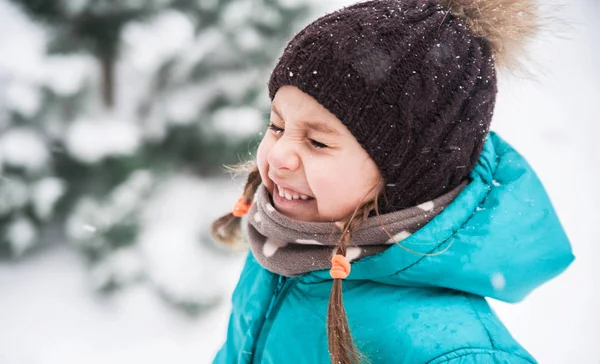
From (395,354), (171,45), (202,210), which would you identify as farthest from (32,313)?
(395,354)

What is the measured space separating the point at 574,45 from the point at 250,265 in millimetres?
4006

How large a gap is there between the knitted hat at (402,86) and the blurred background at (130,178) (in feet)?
4.69

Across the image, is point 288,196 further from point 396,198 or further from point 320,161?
point 396,198

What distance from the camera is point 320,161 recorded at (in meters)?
1.04

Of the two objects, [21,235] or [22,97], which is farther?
[21,235]

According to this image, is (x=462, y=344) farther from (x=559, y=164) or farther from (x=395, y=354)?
(x=559, y=164)

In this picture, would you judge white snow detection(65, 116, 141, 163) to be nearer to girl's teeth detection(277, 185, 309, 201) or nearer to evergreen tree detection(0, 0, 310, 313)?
evergreen tree detection(0, 0, 310, 313)

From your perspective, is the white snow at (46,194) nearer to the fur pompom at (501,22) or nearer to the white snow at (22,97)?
the white snow at (22,97)

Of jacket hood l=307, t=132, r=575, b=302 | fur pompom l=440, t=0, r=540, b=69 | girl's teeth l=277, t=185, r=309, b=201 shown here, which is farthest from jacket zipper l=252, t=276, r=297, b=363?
fur pompom l=440, t=0, r=540, b=69

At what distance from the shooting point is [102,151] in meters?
2.72

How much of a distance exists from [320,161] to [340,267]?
0.73 ft

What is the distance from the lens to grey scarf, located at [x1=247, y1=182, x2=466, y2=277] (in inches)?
40.9

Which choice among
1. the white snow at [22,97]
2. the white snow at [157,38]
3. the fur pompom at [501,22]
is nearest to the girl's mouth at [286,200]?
the fur pompom at [501,22]

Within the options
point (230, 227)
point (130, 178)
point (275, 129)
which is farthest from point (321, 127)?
point (130, 178)
